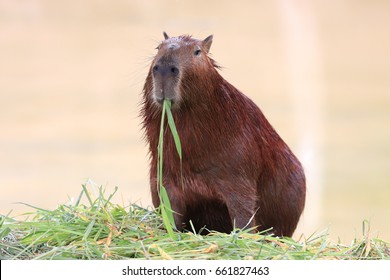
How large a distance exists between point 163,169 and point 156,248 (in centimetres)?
48

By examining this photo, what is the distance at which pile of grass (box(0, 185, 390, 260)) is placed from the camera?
3.69 meters

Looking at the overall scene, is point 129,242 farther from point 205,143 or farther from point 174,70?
point 174,70

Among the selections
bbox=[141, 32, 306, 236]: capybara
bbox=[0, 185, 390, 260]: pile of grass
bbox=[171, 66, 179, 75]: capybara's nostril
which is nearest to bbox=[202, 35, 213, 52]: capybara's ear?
bbox=[141, 32, 306, 236]: capybara

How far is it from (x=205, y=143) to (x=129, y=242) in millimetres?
544

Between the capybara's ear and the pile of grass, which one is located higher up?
the capybara's ear

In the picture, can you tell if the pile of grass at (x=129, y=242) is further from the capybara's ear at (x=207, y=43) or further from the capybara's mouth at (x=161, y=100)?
the capybara's ear at (x=207, y=43)

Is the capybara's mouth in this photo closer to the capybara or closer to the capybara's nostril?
the capybara

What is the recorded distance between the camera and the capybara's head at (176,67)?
3834 millimetres

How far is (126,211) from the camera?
170 inches

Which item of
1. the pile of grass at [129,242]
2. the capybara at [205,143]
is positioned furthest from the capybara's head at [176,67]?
the pile of grass at [129,242]

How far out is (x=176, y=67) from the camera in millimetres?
3848

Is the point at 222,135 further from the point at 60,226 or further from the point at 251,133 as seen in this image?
the point at 60,226
